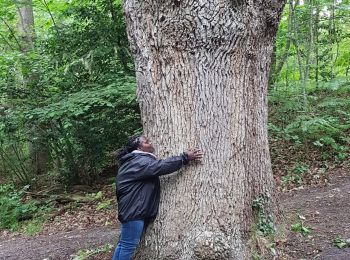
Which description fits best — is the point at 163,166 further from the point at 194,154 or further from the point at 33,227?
the point at 33,227

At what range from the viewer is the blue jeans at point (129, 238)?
14.5ft

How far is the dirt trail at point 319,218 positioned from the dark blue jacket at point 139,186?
178cm

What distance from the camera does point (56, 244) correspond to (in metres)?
6.91

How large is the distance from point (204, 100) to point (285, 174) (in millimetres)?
5095

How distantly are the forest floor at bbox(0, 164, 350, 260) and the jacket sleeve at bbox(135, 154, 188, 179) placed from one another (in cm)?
167

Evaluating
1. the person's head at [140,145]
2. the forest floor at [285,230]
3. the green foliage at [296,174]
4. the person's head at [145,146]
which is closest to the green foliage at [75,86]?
the forest floor at [285,230]

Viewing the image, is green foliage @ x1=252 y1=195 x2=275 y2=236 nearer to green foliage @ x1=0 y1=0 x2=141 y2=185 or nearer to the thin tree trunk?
green foliage @ x1=0 y1=0 x2=141 y2=185

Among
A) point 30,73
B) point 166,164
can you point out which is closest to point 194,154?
point 166,164

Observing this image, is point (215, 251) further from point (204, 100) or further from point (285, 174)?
point (285, 174)

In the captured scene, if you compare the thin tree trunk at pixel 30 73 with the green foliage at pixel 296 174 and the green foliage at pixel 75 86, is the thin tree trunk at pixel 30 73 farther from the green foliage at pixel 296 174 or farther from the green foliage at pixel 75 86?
the green foliage at pixel 296 174

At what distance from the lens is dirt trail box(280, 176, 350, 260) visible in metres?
4.77

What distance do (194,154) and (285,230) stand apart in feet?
5.83

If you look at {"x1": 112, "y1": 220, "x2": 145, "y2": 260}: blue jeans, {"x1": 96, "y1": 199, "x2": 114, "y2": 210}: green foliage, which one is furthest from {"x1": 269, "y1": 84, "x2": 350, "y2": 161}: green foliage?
{"x1": 112, "y1": 220, "x2": 145, "y2": 260}: blue jeans

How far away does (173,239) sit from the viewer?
4375 millimetres
